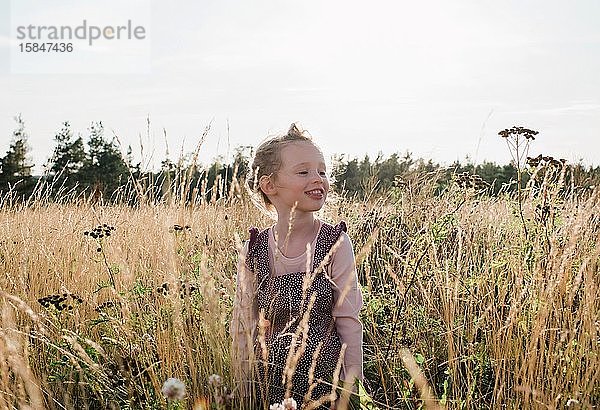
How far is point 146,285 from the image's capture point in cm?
334

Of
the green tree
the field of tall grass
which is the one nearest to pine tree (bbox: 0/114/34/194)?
the green tree

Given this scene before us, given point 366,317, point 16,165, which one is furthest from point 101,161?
point 366,317

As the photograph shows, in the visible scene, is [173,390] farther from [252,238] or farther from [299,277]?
[252,238]

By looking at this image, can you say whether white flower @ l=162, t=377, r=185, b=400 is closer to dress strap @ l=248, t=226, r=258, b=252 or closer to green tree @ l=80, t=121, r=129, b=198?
dress strap @ l=248, t=226, r=258, b=252

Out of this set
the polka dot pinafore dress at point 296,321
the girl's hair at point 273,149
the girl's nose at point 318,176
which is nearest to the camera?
the polka dot pinafore dress at point 296,321

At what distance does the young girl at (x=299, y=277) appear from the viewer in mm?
2479

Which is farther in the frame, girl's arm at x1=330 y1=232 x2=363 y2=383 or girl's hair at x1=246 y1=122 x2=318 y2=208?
girl's hair at x1=246 y1=122 x2=318 y2=208

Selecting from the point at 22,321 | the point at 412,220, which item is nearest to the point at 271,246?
the point at 22,321

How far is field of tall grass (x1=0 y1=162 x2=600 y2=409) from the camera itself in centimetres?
203

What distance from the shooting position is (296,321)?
258 cm

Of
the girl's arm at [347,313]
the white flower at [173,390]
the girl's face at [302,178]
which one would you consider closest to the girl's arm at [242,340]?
the white flower at [173,390]

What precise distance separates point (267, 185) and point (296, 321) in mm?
593

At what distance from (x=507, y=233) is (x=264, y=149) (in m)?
1.92

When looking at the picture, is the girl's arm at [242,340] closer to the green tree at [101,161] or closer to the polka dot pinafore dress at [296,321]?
the polka dot pinafore dress at [296,321]
